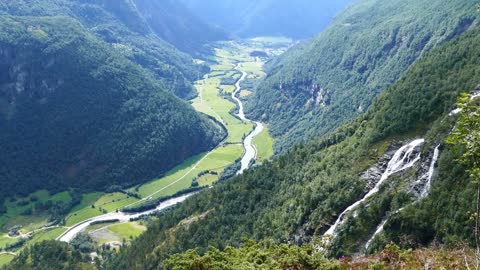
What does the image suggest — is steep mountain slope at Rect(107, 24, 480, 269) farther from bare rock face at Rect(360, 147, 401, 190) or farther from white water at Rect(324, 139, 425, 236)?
white water at Rect(324, 139, 425, 236)

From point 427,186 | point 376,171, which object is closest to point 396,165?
point 376,171

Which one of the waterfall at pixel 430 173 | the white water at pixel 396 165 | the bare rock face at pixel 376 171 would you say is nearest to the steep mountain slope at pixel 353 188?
the bare rock face at pixel 376 171

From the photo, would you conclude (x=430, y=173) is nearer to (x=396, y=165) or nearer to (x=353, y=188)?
(x=396, y=165)

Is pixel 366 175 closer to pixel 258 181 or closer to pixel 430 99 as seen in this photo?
pixel 430 99

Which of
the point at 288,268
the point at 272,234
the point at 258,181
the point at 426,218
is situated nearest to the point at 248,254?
the point at 288,268

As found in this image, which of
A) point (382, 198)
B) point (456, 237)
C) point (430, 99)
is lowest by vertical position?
point (456, 237)

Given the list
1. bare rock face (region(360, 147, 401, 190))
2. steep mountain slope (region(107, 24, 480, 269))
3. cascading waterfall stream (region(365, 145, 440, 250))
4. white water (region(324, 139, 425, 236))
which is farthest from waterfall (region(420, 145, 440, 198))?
bare rock face (region(360, 147, 401, 190))

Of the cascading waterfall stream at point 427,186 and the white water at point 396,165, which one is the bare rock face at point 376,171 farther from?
the cascading waterfall stream at point 427,186
